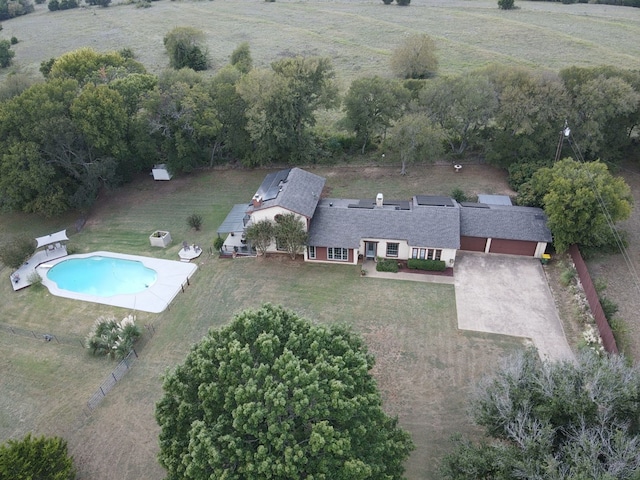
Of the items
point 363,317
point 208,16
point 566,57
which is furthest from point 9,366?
point 208,16

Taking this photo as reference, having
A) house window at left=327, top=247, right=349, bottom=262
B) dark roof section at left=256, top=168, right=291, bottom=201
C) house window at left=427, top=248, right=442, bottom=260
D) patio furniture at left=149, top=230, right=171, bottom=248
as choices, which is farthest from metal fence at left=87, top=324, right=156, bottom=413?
house window at left=427, top=248, right=442, bottom=260

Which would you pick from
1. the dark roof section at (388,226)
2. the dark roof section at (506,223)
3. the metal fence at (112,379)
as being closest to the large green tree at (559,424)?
the dark roof section at (388,226)

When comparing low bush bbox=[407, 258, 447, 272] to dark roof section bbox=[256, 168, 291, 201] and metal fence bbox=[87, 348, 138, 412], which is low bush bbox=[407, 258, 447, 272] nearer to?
dark roof section bbox=[256, 168, 291, 201]

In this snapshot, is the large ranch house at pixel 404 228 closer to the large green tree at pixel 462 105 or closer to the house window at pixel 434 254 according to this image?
the house window at pixel 434 254

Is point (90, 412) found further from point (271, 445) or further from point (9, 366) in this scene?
point (271, 445)

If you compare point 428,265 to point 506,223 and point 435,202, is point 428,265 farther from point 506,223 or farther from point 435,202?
point 506,223
